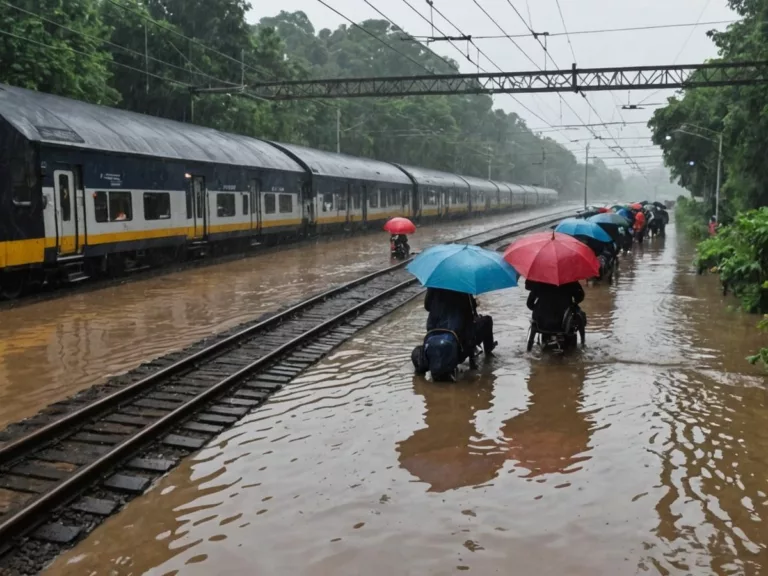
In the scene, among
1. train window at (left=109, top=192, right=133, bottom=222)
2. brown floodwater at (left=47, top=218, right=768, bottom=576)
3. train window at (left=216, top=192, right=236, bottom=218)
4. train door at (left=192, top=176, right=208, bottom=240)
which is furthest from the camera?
train window at (left=216, top=192, right=236, bottom=218)

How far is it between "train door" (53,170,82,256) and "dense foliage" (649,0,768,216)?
20377 millimetres

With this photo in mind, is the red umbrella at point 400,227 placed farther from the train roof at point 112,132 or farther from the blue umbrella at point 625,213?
the blue umbrella at point 625,213

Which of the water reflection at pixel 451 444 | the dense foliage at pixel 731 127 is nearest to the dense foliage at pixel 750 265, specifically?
the water reflection at pixel 451 444

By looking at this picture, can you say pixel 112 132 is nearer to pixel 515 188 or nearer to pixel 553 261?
pixel 553 261

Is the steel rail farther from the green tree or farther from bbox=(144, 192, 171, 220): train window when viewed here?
the green tree

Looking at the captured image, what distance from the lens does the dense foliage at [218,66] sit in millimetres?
25141

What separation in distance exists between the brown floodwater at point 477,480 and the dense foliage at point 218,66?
1547cm

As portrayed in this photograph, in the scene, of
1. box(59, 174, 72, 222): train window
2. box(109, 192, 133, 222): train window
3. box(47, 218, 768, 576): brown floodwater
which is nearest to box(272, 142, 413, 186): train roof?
box(109, 192, 133, 222): train window

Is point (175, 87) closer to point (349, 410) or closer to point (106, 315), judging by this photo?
point (106, 315)

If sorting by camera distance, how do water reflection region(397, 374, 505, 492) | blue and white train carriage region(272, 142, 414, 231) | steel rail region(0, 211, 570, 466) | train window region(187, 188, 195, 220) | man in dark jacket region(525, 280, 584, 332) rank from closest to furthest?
water reflection region(397, 374, 505, 492) < steel rail region(0, 211, 570, 466) < man in dark jacket region(525, 280, 584, 332) < train window region(187, 188, 195, 220) < blue and white train carriage region(272, 142, 414, 231)

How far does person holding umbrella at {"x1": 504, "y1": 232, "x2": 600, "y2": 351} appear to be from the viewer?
9391 millimetres

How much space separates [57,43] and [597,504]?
1008 inches

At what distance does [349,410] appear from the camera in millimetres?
7645

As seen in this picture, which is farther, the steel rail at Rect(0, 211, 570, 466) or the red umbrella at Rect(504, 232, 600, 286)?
the red umbrella at Rect(504, 232, 600, 286)
